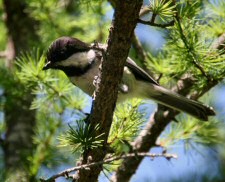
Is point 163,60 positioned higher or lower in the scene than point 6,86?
higher

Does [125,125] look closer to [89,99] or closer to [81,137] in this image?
[81,137]

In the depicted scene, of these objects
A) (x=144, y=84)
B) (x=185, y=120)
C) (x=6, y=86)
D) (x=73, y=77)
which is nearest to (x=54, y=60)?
(x=73, y=77)

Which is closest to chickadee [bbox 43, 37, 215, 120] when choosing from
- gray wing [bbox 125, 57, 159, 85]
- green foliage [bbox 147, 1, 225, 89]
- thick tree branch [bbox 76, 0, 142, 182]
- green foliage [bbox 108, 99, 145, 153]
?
gray wing [bbox 125, 57, 159, 85]

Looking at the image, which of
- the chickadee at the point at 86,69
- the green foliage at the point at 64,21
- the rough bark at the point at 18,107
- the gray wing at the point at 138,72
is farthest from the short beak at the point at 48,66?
the green foliage at the point at 64,21

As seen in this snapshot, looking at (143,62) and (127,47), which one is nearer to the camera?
(127,47)

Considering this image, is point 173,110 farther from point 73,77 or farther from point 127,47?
point 127,47

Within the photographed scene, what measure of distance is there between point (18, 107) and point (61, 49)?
25.5 inches

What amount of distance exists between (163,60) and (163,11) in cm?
59

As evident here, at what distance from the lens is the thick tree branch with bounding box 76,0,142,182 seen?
1.71 meters

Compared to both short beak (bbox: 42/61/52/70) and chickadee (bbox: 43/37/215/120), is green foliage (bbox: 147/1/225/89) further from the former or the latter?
short beak (bbox: 42/61/52/70)

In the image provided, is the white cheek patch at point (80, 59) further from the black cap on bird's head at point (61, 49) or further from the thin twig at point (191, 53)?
the thin twig at point (191, 53)

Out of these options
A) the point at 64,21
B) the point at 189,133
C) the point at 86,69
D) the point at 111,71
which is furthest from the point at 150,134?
the point at 64,21

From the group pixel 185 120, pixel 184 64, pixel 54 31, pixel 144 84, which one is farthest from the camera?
pixel 54 31

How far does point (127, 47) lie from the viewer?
5.75 ft
